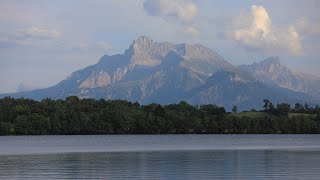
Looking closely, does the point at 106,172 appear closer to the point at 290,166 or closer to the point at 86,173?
the point at 86,173

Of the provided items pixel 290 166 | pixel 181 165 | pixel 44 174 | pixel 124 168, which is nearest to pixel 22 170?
pixel 44 174

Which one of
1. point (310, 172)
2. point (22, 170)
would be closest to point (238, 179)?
point (310, 172)

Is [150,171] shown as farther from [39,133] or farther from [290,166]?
[39,133]

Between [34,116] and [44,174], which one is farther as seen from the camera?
[34,116]

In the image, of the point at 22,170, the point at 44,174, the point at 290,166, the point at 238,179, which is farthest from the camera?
the point at 290,166

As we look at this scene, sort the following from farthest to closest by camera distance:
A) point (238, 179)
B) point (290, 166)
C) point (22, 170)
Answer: point (290, 166) → point (22, 170) → point (238, 179)

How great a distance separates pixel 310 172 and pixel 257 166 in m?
8.17

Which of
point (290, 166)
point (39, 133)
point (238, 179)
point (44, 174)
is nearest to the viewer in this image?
point (238, 179)

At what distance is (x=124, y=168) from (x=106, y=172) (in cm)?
455

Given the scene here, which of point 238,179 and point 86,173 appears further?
point 86,173

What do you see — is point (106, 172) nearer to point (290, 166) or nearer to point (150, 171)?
point (150, 171)

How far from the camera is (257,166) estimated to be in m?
60.9

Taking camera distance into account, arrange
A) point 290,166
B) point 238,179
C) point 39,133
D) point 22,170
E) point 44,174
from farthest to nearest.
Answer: point 39,133, point 290,166, point 22,170, point 44,174, point 238,179

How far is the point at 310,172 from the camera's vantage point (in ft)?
175
